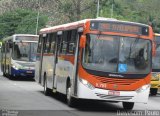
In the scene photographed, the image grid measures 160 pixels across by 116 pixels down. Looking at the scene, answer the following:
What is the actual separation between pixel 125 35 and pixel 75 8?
30590 millimetres

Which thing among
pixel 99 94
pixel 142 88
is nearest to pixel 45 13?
pixel 142 88

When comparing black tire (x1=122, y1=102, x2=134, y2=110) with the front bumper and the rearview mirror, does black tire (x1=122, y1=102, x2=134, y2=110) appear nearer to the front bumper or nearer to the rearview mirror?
the front bumper

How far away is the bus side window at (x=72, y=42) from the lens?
1907 centimetres

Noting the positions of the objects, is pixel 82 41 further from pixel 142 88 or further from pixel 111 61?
pixel 142 88

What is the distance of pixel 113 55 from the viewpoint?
17.8 meters

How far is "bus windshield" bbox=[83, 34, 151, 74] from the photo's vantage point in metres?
17.7

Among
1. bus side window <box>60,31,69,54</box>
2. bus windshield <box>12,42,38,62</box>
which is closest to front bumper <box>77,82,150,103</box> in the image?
bus side window <box>60,31,69,54</box>

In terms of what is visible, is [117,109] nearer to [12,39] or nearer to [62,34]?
[62,34]

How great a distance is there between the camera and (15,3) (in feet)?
361

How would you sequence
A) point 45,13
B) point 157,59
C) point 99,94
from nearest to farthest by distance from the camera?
point 99,94 → point 157,59 → point 45,13

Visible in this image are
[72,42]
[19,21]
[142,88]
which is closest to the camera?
[142,88]

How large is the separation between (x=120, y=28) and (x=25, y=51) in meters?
18.6

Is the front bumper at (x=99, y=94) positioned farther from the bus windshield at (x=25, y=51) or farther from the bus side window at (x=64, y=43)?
the bus windshield at (x=25, y=51)

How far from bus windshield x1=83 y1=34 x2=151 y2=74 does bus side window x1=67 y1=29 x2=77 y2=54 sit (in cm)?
129
